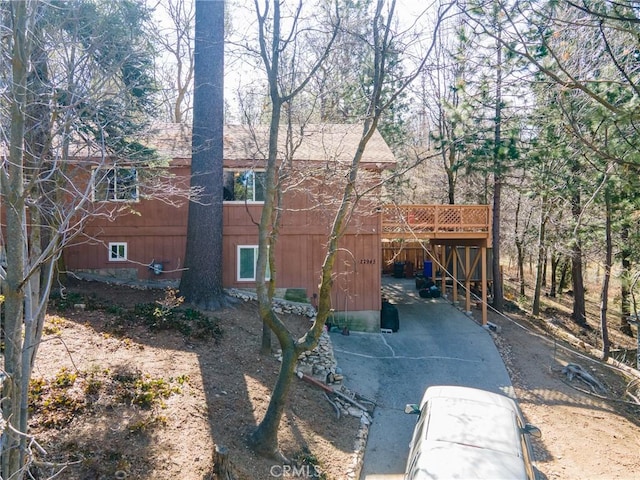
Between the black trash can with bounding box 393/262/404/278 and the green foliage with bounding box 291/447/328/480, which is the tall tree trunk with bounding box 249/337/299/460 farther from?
the black trash can with bounding box 393/262/404/278

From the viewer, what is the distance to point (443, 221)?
13.2m

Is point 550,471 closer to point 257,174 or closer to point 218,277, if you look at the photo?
point 218,277

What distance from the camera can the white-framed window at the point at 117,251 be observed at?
12.6 meters

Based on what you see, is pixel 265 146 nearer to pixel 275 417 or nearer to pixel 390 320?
pixel 390 320

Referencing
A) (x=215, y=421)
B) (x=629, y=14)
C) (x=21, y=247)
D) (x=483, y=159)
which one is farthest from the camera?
(x=483, y=159)

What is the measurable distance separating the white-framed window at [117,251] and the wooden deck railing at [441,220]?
24.7 ft

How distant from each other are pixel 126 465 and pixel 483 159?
45.0ft

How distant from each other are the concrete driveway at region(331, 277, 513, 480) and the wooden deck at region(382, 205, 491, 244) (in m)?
2.80

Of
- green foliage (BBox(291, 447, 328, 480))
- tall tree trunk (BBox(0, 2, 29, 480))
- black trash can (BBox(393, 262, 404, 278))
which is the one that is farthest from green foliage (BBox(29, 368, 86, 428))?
black trash can (BBox(393, 262, 404, 278))

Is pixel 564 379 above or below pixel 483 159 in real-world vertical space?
below

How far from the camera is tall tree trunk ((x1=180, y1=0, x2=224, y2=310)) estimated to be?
1048cm

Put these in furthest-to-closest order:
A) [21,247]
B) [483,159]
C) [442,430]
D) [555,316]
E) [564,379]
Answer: [555,316], [483,159], [564,379], [442,430], [21,247]

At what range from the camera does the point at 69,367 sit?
6.45 meters

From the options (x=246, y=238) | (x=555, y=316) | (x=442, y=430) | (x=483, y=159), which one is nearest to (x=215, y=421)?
(x=442, y=430)
